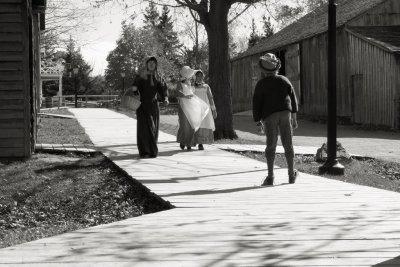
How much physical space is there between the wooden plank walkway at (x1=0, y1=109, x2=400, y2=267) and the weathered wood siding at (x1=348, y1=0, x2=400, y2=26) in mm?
24937

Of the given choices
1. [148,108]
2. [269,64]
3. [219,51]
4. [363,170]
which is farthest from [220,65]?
[269,64]

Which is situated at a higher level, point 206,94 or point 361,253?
point 206,94

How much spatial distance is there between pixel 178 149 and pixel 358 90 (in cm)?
1749

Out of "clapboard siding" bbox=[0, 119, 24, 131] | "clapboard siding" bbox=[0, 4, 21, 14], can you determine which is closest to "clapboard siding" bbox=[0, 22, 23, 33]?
"clapboard siding" bbox=[0, 4, 21, 14]

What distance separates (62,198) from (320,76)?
27400 millimetres

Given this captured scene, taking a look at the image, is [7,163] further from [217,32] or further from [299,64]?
[299,64]

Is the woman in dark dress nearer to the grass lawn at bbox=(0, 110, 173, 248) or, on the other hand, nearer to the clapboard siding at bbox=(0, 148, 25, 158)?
the grass lawn at bbox=(0, 110, 173, 248)

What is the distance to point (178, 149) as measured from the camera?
1550 centimetres

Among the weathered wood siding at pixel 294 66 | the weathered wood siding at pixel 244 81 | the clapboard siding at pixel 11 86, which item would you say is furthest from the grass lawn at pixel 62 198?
the weathered wood siding at pixel 244 81

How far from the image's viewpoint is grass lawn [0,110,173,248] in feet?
26.6

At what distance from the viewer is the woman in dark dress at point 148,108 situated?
44.3 ft

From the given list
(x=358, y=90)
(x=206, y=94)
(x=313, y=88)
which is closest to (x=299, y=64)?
(x=313, y=88)

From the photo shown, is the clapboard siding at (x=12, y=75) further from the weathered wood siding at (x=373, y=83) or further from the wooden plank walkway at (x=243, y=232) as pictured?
the weathered wood siding at (x=373, y=83)

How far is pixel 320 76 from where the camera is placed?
35.8 m
